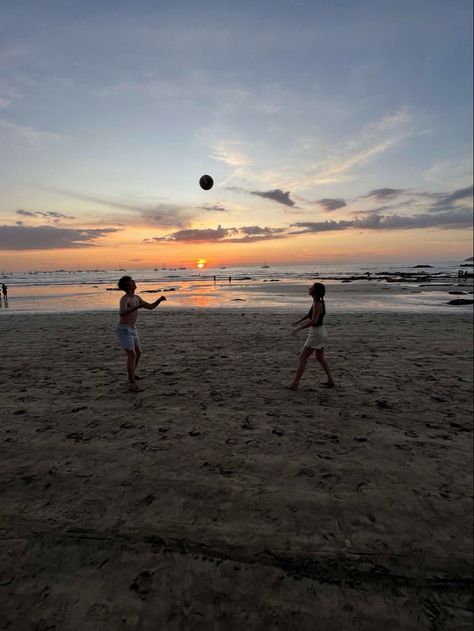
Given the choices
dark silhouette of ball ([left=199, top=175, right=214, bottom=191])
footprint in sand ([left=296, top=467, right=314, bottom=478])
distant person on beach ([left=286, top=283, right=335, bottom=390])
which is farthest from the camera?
dark silhouette of ball ([left=199, top=175, right=214, bottom=191])

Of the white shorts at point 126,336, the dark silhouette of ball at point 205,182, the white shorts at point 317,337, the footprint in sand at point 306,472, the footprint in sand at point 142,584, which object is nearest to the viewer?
the footprint in sand at point 142,584

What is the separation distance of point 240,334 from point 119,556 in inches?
453

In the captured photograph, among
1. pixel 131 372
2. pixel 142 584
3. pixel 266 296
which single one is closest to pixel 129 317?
pixel 131 372

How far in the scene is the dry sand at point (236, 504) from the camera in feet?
9.07

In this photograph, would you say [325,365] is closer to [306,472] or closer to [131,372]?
[306,472]

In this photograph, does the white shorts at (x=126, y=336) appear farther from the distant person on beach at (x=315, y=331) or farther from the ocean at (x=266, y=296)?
the ocean at (x=266, y=296)

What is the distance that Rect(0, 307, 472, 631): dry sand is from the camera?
109 inches

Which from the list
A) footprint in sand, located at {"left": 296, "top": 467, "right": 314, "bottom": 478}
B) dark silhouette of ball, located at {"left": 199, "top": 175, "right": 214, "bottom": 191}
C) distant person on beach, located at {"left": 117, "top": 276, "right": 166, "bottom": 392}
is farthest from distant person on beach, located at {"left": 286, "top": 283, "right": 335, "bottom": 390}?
dark silhouette of ball, located at {"left": 199, "top": 175, "right": 214, "bottom": 191}

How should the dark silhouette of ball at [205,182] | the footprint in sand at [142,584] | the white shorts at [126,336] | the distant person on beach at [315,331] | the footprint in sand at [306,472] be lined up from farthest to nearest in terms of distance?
the dark silhouette of ball at [205,182]
the white shorts at [126,336]
the distant person on beach at [315,331]
the footprint in sand at [306,472]
the footprint in sand at [142,584]

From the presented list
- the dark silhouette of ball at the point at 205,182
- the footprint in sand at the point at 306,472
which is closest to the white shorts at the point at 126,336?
the footprint in sand at the point at 306,472

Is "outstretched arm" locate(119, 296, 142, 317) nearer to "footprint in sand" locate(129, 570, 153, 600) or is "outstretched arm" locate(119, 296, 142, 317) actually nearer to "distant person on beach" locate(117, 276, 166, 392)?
"distant person on beach" locate(117, 276, 166, 392)

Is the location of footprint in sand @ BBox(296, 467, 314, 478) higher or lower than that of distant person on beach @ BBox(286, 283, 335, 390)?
lower

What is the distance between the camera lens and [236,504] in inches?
152

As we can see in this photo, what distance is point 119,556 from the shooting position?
3178mm
